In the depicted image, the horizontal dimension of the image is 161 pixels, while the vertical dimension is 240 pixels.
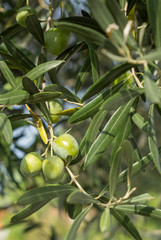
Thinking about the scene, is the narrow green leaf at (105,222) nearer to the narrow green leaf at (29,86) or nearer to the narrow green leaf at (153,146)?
the narrow green leaf at (153,146)

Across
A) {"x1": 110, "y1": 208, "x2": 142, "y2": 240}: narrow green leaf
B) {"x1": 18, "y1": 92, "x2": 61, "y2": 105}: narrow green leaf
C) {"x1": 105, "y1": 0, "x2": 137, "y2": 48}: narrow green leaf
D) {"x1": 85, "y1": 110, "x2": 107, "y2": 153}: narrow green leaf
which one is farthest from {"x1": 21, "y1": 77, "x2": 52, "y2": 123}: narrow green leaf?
{"x1": 110, "y1": 208, "x2": 142, "y2": 240}: narrow green leaf

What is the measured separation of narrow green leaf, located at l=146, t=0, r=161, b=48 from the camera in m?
0.55

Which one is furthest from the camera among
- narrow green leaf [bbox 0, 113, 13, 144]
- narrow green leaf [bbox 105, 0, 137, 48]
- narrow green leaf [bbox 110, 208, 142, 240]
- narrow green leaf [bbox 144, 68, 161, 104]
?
narrow green leaf [bbox 110, 208, 142, 240]

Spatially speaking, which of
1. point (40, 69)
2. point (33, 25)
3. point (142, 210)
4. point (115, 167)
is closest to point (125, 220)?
point (142, 210)

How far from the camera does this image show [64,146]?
29.3 inches

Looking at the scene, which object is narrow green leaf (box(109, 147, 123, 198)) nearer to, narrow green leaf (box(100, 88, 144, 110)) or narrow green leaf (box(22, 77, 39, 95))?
narrow green leaf (box(100, 88, 144, 110))

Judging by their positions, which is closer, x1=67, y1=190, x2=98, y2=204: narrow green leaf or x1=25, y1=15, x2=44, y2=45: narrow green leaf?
x1=67, y1=190, x2=98, y2=204: narrow green leaf

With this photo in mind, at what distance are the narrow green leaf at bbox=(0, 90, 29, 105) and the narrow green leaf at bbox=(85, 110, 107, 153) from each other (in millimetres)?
162

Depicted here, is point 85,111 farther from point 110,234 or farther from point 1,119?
point 110,234

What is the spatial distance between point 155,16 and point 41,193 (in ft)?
1.38

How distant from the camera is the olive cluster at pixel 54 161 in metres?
0.73

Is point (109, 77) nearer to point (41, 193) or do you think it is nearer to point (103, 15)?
point (103, 15)

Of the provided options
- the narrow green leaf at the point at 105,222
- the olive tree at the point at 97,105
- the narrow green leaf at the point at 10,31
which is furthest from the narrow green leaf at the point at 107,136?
the narrow green leaf at the point at 10,31

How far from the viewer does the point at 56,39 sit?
86 cm
